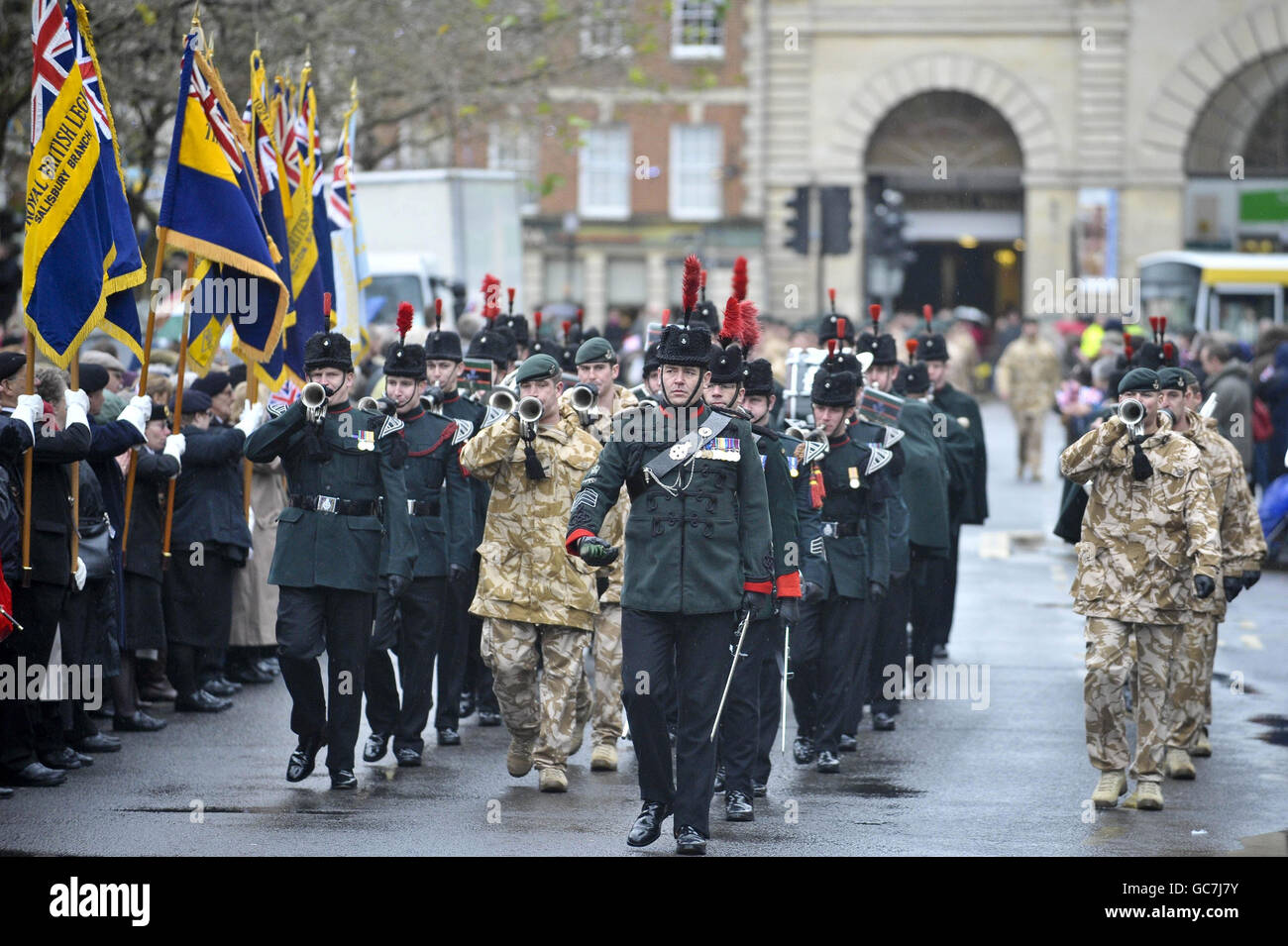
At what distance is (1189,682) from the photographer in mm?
9914

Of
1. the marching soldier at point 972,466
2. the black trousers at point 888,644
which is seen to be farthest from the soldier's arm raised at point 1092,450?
the marching soldier at point 972,466

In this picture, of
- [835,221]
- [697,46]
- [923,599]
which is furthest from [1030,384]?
[697,46]

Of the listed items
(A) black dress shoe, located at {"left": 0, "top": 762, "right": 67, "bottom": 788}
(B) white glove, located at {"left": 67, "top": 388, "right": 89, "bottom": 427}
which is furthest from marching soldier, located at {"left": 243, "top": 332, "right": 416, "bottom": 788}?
(A) black dress shoe, located at {"left": 0, "top": 762, "right": 67, "bottom": 788}

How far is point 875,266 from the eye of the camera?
3161 cm

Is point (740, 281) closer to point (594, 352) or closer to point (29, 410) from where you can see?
point (594, 352)

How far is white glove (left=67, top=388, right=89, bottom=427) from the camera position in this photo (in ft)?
31.0

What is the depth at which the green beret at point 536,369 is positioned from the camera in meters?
9.48

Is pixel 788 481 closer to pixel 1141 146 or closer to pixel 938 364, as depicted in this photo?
pixel 938 364

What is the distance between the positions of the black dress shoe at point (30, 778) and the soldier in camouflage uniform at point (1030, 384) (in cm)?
1798

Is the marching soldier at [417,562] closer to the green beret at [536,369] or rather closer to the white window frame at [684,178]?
the green beret at [536,369]

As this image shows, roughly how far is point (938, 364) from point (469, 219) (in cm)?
1288

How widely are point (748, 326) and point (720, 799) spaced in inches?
85.3

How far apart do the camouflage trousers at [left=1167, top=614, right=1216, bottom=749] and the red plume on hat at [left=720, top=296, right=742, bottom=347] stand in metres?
2.76
